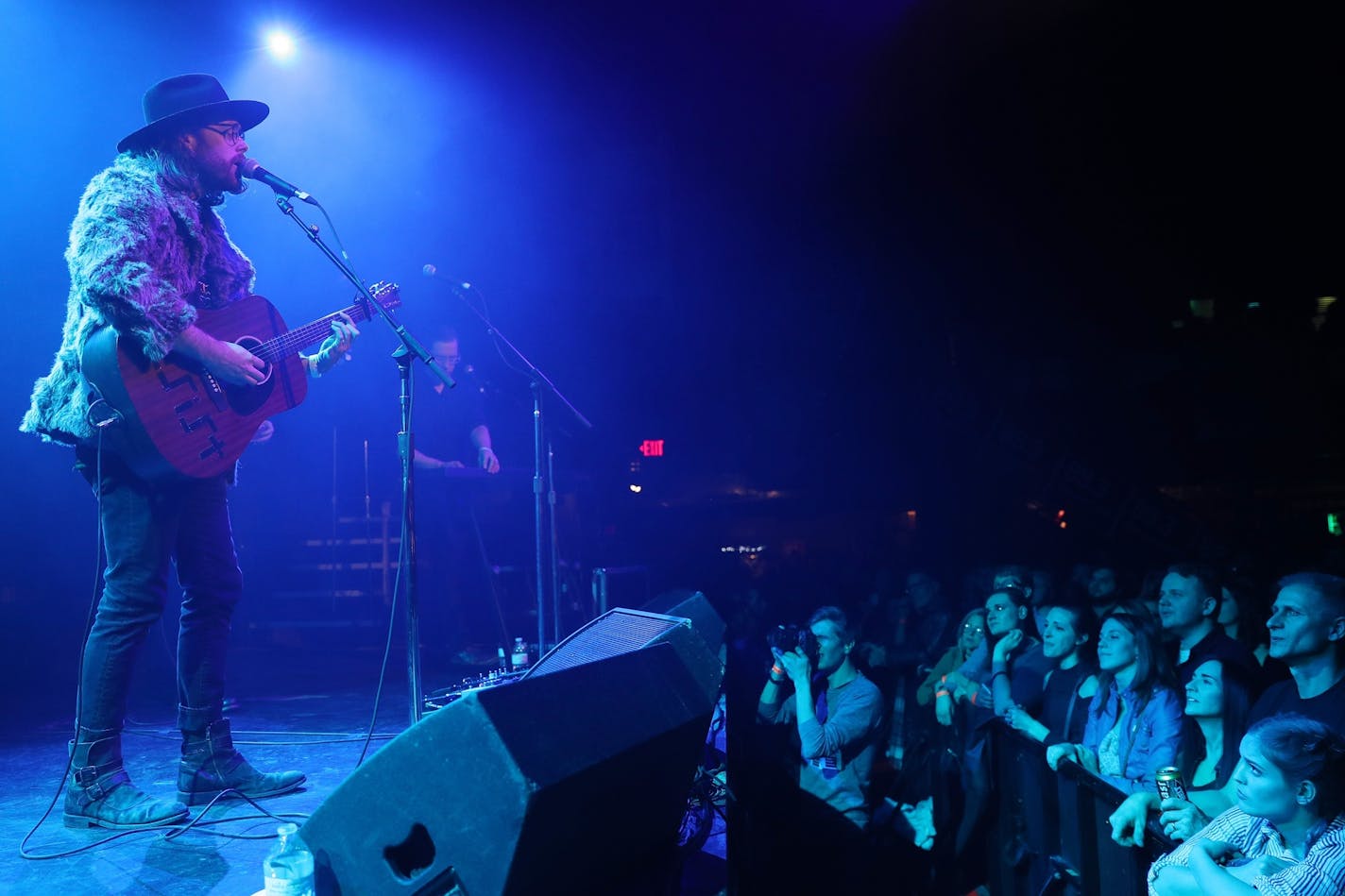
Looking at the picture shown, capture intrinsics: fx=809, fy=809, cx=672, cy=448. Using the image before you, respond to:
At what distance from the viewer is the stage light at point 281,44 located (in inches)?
164

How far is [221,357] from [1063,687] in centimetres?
342

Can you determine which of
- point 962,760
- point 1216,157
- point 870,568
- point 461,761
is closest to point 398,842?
point 461,761

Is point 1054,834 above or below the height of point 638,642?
below

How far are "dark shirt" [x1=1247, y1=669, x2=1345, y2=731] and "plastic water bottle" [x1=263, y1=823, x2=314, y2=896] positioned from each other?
7.86ft

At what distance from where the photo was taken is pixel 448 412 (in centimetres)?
537

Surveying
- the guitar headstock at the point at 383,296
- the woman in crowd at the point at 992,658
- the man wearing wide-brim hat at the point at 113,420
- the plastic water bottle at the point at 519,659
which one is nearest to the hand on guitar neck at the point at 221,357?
the man wearing wide-brim hat at the point at 113,420

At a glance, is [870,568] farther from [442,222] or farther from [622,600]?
[442,222]

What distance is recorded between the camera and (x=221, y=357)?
2.17 meters

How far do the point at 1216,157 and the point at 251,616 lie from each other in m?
13.9

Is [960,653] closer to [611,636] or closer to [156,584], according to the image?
[611,636]

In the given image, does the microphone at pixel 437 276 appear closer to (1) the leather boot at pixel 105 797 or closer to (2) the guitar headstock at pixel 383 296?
(2) the guitar headstock at pixel 383 296

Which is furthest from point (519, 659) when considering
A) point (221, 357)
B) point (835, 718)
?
point (221, 357)

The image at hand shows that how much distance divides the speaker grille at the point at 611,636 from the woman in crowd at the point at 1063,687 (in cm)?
191

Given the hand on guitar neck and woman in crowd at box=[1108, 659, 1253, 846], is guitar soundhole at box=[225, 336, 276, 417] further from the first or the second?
woman in crowd at box=[1108, 659, 1253, 846]
